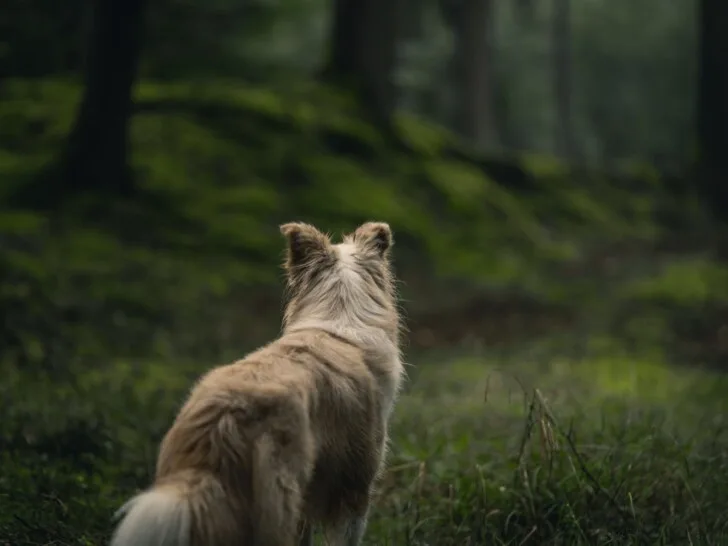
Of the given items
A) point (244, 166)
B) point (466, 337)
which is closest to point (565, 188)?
point (244, 166)

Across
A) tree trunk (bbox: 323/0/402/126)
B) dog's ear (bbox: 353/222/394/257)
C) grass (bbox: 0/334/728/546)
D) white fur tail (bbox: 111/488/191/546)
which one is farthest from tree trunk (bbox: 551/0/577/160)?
white fur tail (bbox: 111/488/191/546)

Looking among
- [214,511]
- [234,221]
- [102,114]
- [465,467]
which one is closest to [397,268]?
[234,221]

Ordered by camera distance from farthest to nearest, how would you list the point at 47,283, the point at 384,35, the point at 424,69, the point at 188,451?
the point at 424,69, the point at 384,35, the point at 47,283, the point at 188,451

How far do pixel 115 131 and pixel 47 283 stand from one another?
364 cm

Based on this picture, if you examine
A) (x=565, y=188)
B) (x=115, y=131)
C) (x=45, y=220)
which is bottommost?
(x=565, y=188)

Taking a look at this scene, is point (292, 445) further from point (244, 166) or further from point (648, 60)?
point (648, 60)

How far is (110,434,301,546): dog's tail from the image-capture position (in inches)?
163

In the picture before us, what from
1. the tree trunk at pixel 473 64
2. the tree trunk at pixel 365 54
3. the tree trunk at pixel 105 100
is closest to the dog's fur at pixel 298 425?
the tree trunk at pixel 105 100

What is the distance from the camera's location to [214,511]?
14.2ft

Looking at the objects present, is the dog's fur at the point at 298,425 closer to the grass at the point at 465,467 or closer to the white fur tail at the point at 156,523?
the white fur tail at the point at 156,523

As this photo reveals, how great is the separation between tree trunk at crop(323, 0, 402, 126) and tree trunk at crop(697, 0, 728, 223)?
241 inches

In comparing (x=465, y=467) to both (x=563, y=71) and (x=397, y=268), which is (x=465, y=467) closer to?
(x=397, y=268)

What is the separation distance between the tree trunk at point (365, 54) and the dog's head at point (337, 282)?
1681 cm

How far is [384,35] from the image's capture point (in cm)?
2331
